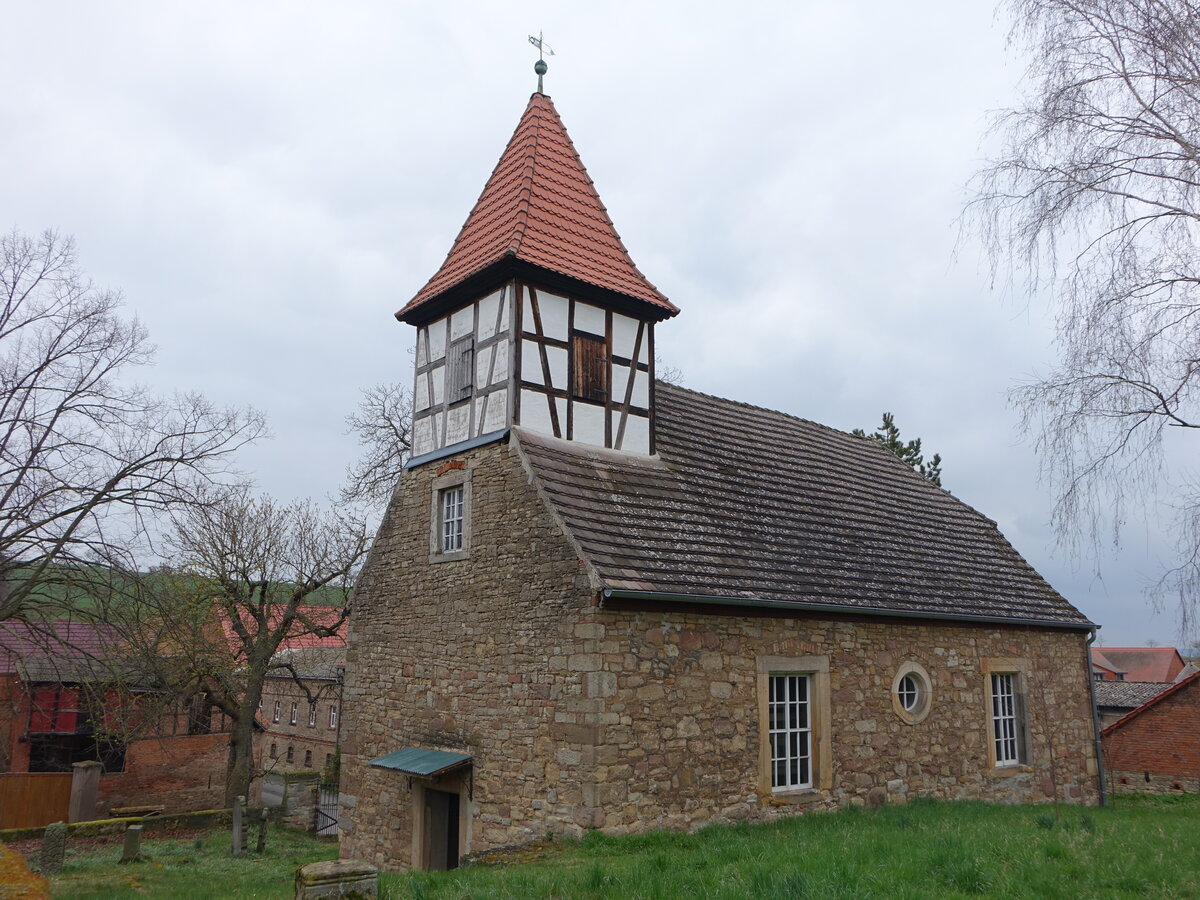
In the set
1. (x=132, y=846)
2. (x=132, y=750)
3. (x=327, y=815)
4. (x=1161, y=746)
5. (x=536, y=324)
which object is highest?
(x=536, y=324)

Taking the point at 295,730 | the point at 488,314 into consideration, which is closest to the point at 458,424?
the point at 488,314

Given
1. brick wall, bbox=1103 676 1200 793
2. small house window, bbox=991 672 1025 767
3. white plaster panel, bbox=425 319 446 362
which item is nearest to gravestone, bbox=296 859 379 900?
white plaster panel, bbox=425 319 446 362

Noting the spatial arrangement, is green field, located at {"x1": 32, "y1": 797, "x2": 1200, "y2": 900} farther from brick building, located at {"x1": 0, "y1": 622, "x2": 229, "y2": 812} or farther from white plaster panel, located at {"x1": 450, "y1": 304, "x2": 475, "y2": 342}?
brick building, located at {"x1": 0, "y1": 622, "x2": 229, "y2": 812}

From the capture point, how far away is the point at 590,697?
Result: 33.8ft

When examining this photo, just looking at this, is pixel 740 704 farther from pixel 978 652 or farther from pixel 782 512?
pixel 978 652

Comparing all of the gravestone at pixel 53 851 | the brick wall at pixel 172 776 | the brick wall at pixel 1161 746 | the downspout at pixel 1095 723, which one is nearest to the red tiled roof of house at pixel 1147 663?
the brick wall at pixel 1161 746

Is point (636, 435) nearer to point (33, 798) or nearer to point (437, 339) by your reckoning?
point (437, 339)

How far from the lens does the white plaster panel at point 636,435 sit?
13898mm

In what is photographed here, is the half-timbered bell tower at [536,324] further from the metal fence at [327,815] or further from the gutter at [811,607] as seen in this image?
the metal fence at [327,815]

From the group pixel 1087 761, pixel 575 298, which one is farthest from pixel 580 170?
pixel 1087 761

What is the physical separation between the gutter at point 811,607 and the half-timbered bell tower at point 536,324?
3406 millimetres

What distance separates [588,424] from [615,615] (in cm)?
375

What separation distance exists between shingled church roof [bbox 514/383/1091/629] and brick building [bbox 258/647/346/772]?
2578cm

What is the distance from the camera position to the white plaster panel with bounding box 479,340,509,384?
12859 mm
